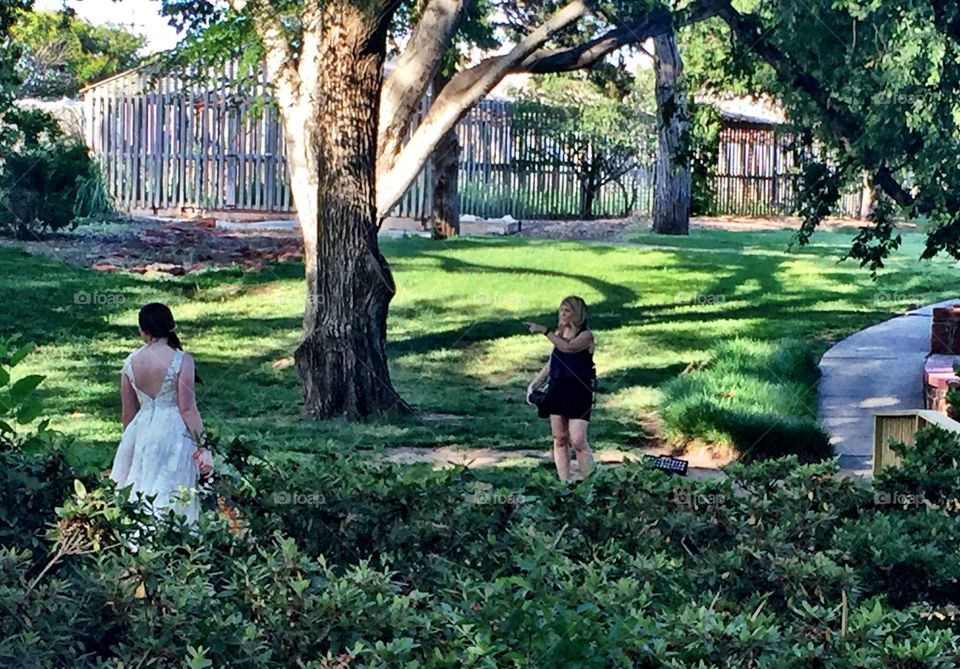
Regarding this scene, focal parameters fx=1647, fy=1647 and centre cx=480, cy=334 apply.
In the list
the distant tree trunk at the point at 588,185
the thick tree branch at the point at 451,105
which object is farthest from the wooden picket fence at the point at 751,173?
the thick tree branch at the point at 451,105

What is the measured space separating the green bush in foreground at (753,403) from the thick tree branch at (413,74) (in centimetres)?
319

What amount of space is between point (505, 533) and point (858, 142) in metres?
6.88

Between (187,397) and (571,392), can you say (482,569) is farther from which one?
(571,392)

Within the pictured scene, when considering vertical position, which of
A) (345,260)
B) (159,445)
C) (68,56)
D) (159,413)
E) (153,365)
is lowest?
(159,445)

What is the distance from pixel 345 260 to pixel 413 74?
1.79 metres

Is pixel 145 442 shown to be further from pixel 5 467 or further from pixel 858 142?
pixel 858 142

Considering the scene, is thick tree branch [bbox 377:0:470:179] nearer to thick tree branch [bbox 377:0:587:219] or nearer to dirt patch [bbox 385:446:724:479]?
thick tree branch [bbox 377:0:587:219]

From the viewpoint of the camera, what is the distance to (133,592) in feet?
12.4

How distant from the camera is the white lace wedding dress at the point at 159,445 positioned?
7.89 meters

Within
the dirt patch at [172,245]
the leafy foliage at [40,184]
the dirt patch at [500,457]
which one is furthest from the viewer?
the leafy foliage at [40,184]

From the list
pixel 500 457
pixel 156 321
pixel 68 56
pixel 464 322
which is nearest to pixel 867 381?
pixel 500 457

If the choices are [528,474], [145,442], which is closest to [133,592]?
[528,474]

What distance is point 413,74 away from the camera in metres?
14.0

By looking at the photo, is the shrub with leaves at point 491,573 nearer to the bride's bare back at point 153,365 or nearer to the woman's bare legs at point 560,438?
the bride's bare back at point 153,365
